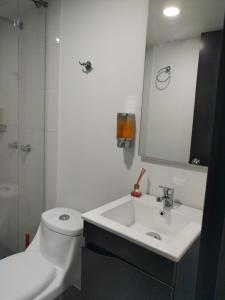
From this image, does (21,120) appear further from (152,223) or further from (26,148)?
(152,223)

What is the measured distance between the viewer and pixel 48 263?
143 cm

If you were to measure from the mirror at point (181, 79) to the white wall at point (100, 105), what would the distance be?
73 millimetres

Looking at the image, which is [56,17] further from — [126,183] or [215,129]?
[215,129]

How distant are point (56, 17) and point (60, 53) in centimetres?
28

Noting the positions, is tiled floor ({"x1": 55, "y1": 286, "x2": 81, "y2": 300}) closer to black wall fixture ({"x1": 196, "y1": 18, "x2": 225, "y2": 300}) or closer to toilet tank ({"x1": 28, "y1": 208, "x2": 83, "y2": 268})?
toilet tank ({"x1": 28, "y1": 208, "x2": 83, "y2": 268})

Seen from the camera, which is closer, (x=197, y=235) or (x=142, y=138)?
(x=197, y=235)

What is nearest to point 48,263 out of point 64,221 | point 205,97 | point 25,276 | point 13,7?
point 25,276

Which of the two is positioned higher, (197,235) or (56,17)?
(56,17)

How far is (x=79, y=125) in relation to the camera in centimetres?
170

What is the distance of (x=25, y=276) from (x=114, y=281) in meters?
0.60

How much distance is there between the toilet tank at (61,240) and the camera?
1411mm

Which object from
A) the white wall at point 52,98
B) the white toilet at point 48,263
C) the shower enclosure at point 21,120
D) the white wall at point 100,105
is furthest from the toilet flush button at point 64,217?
the shower enclosure at point 21,120

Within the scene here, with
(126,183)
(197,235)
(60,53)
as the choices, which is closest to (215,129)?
(197,235)

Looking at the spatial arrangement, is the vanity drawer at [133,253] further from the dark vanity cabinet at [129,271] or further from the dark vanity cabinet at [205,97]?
the dark vanity cabinet at [205,97]
